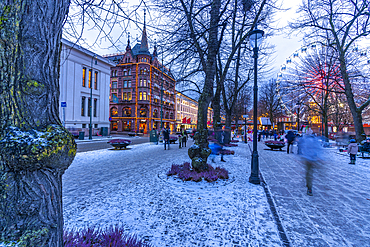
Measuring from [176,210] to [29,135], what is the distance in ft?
10.3

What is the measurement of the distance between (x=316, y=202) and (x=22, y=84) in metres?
5.93

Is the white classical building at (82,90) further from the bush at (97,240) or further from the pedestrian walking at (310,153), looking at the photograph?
the pedestrian walking at (310,153)

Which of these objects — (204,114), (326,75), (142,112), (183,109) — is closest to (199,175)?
(204,114)

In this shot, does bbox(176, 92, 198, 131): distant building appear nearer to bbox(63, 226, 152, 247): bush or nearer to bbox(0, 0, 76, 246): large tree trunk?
bbox(63, 226, 152, 247): bush

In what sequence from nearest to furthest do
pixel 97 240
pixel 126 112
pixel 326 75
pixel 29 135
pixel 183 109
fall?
1. pixel 29 135
2. pixel 97 240
3. pixel 326 75
4. pixel 126 112
5. pixel 183 109

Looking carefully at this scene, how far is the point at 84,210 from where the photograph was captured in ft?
12.2

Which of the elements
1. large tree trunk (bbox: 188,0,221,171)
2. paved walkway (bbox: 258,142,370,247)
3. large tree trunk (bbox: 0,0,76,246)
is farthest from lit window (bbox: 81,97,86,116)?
large tree trunk (bbox: 0,0,76,246)

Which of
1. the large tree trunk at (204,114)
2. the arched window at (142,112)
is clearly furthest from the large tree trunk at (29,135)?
the arched window at (142,112)

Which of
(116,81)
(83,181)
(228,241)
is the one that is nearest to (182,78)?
(83,181)

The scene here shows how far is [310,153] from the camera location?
17.0ft

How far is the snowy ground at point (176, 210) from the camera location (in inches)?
114

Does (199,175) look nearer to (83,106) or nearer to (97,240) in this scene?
(97,240)

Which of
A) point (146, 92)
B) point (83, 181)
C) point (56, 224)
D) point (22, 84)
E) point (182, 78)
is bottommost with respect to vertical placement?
point (83, 181)

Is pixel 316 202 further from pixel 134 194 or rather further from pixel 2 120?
pixel 2 120
